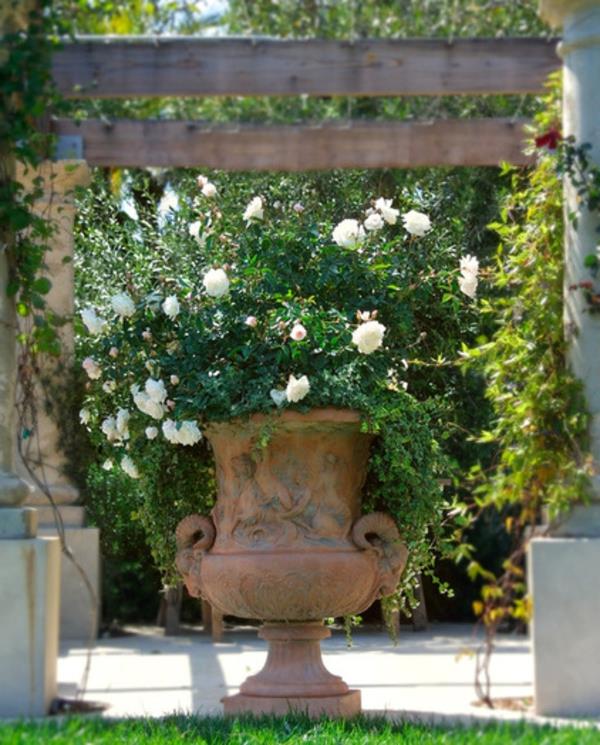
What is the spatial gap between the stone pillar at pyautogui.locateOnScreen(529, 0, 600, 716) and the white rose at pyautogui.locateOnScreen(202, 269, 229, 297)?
1050mm

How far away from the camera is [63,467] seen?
6.52m

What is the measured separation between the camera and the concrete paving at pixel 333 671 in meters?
4.55

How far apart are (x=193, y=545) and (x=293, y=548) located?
0.41 meters

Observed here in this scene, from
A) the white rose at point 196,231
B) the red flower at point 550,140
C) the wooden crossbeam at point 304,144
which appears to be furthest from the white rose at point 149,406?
the wooden crossbeam at point 304,144

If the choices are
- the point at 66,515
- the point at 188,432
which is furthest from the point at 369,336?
the point at 66,515

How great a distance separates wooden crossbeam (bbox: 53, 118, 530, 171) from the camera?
256 inches

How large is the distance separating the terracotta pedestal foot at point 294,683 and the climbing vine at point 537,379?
47cm

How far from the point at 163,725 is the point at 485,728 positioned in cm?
89

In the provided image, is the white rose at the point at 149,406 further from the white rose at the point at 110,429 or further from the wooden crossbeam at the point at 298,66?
the wooden crossbeam at the point at 298,66

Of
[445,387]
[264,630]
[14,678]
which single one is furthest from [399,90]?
[14,678]

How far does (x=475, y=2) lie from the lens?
10336 millimetres

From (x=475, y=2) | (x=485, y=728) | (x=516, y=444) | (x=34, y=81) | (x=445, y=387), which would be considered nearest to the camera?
(x=485, y=728)

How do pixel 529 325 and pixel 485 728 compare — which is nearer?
pixel 485 728

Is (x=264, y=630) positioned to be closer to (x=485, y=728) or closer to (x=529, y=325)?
(x=485, y=728)
